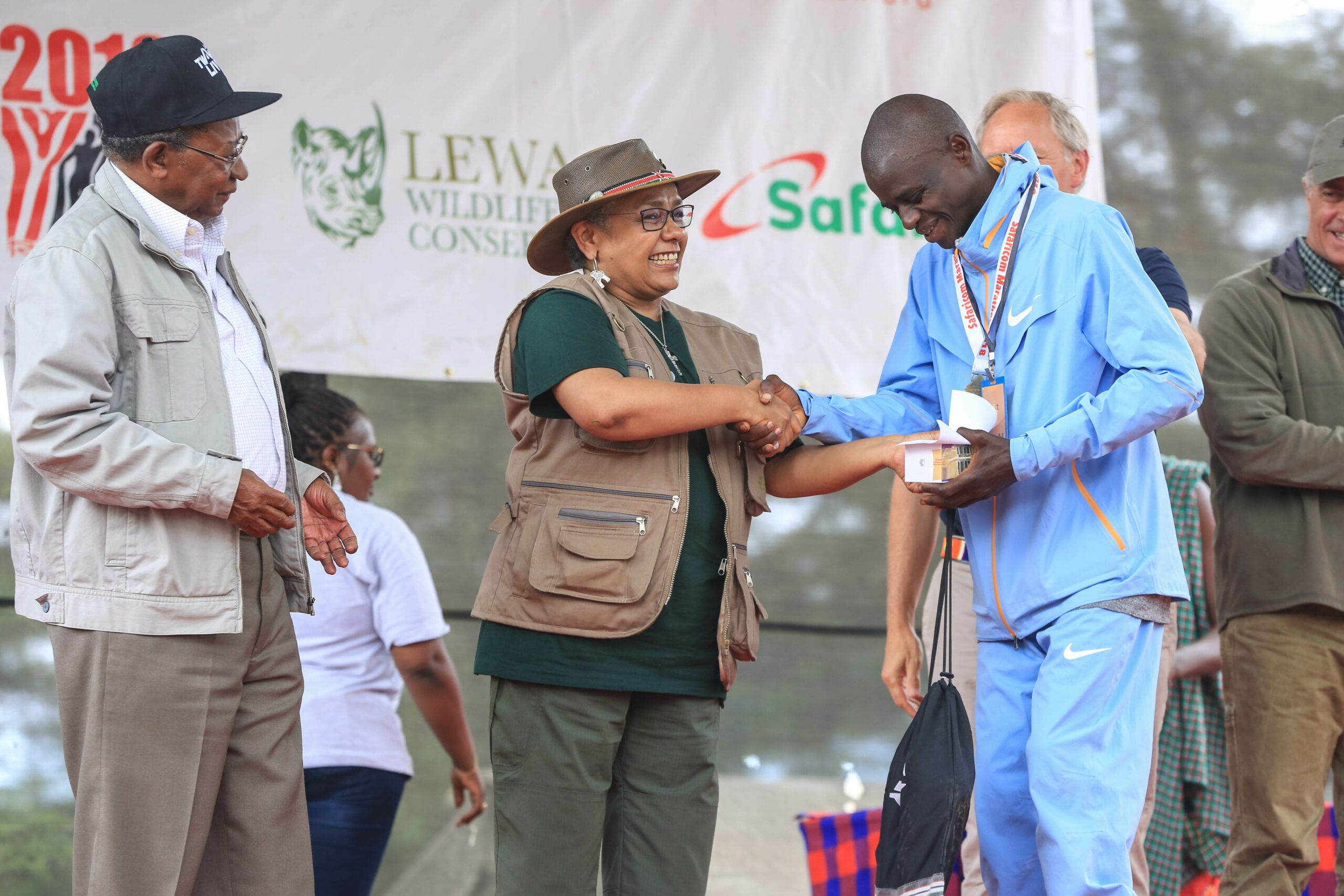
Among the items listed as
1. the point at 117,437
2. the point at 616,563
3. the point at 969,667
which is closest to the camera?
the point at 117,437

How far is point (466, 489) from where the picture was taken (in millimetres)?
4156

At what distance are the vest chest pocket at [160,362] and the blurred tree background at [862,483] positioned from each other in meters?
1.74

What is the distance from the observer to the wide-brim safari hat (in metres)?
2.66

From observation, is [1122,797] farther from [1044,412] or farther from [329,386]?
[329,386]

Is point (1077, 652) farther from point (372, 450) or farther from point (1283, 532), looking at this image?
point (372, 450)

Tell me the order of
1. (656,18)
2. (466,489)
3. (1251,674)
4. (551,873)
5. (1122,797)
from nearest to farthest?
(1122,797), (551,873), (1251,674), (656,18), (466,489)

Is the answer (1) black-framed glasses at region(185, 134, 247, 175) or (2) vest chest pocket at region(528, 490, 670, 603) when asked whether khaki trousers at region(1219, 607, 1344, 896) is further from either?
(1) black-framed glasses at region(185, 134, 247, 175)

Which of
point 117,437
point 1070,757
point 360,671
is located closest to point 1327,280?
point 1070,757

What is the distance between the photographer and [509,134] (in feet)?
12.3

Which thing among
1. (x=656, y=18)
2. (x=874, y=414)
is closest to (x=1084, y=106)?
(x=656, y=18)

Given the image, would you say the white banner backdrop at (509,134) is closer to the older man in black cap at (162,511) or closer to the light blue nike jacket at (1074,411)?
the older man in black cap at (162,511)

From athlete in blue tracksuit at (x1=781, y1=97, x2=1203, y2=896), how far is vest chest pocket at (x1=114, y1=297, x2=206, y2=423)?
1359 millimetres

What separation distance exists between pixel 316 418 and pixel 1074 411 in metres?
2.36

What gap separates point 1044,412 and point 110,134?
1856 millimetres
